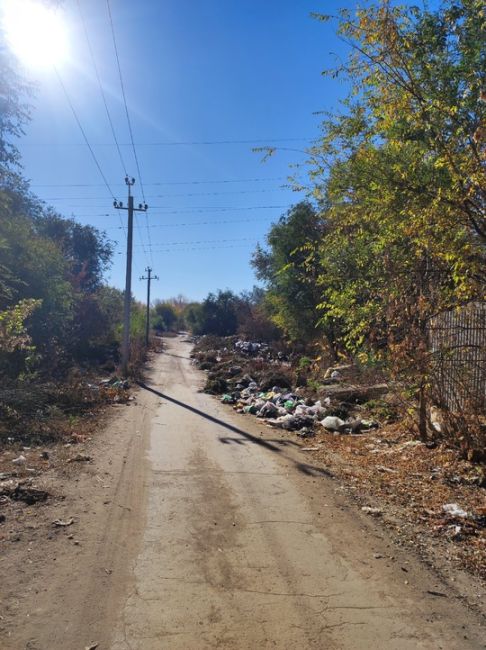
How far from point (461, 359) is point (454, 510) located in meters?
1.90

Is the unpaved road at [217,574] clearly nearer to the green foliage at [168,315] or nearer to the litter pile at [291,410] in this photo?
the litter pile at [291,410]

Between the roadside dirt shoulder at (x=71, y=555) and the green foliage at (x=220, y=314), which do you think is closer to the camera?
the roadside dirt shoulder at (x=71, y=555)

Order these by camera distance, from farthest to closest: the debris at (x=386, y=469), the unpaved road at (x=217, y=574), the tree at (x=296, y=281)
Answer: the tree at (x=296, y=281), the debris at (x=386, y=469), the unpaved road at (x=217, y=574)

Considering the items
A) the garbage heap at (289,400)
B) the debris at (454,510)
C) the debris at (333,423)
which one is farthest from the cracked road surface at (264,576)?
the garbage heap at (289,400)

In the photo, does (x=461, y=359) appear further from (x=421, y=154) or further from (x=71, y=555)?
(x=71, y=555)

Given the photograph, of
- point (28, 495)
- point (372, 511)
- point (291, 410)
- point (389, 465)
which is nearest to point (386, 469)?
point (389, 465)

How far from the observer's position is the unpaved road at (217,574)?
11.0 ft

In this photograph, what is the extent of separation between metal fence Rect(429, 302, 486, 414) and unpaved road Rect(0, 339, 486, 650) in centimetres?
232

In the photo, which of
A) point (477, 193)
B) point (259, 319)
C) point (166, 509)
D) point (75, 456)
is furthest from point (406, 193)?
Result: point (259, 319)

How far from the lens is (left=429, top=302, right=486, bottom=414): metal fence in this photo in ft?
20.8

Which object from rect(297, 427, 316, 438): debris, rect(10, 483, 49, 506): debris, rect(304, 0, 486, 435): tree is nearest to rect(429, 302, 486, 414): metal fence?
rect(304, 0, 486, 435): tree

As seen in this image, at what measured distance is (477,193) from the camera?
4.87m

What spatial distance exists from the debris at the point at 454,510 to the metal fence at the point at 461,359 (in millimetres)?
1676

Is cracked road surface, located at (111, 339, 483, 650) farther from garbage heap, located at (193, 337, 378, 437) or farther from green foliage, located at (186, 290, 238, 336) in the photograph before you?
green foliage, located at (186, 290, 238, 336)
